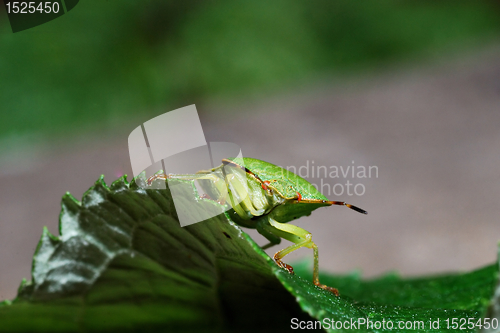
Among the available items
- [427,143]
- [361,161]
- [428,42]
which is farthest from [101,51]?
[428,42]

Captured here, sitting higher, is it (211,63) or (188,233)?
(211,63)

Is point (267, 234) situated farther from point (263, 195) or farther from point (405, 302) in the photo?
point (405, 302)

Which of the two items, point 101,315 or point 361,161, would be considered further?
point 361,161

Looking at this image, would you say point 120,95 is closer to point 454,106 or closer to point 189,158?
point 189,158

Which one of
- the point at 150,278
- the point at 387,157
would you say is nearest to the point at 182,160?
the point at 150,278

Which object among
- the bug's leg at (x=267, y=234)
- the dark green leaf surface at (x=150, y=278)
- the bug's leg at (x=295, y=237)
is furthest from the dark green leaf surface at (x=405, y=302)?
the bug's leg at (x=267, y=234)

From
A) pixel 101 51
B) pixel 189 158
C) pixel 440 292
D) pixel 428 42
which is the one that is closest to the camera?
pixel 189 158
